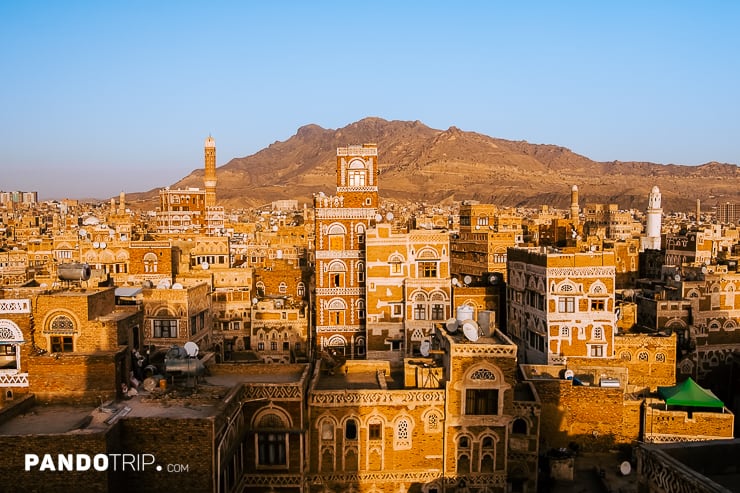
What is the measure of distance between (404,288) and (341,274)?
5171mm

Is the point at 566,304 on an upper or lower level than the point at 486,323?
lower

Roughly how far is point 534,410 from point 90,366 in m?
17.0

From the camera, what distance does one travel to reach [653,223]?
9006 cm

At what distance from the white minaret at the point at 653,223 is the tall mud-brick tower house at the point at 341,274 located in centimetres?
5622

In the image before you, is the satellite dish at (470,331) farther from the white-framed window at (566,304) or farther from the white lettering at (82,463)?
the white lettering at (82,463)

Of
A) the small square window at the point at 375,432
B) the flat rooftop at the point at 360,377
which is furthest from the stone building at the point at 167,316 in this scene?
the small square window at the point at 375,432

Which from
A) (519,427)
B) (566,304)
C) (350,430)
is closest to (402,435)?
(350,430)

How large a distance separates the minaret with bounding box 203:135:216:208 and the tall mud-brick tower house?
2365 inches

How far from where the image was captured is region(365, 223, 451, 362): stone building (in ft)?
131

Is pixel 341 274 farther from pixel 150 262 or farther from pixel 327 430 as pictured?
pixel 327 430

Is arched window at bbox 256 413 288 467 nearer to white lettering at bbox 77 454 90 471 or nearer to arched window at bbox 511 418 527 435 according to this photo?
white lettering at bbox 77 454 90 471

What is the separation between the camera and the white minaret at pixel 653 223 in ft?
281

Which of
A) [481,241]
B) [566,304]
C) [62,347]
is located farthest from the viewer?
[481,241]

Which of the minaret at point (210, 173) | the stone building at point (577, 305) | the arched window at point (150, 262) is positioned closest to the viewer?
the stone building at point (577, 305)
